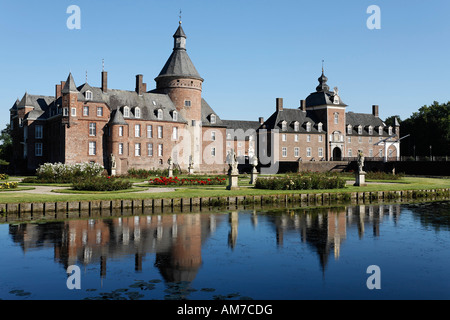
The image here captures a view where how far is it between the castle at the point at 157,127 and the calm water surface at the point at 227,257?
33.4m

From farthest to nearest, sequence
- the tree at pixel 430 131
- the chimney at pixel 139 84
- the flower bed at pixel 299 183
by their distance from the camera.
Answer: the tree at pixel 430 131 → the chimney at pixel 139 84 → the flower bed at pixel 299 183

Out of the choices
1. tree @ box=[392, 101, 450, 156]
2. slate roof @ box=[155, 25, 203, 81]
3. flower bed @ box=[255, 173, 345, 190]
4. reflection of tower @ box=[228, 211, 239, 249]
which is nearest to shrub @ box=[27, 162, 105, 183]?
flower bed @ box=[255, 173, 345, 190]

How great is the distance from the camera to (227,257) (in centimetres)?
1214

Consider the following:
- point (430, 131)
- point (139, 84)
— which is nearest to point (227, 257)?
point (139, 84)

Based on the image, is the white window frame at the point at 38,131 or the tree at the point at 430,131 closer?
the white window frame at the point at 38,131

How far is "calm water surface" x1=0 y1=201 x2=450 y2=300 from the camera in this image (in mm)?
9117

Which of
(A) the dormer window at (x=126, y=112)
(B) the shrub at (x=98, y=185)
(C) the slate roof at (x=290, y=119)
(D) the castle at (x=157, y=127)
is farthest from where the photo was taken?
(C) the slate roof at (x=290, y=119)

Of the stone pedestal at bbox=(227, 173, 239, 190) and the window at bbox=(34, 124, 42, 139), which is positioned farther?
the window at bbox=(34, 124, 42, 139)

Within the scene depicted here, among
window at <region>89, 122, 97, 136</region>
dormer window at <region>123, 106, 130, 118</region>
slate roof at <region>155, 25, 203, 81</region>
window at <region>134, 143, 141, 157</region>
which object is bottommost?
window at <region>134, 143, 141, 157</region>

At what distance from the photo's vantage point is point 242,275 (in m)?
10.3

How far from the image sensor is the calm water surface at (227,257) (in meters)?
9.12

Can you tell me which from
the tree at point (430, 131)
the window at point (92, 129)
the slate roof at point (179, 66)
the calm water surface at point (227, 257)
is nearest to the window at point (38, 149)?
the window at point (92, 129)

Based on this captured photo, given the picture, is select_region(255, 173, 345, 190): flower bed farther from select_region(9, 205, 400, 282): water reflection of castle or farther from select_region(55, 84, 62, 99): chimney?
select_region(55, 84, 62, 99): chimney

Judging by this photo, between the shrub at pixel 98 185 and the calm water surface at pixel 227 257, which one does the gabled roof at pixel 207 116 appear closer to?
the shrub at pixel 98 185
